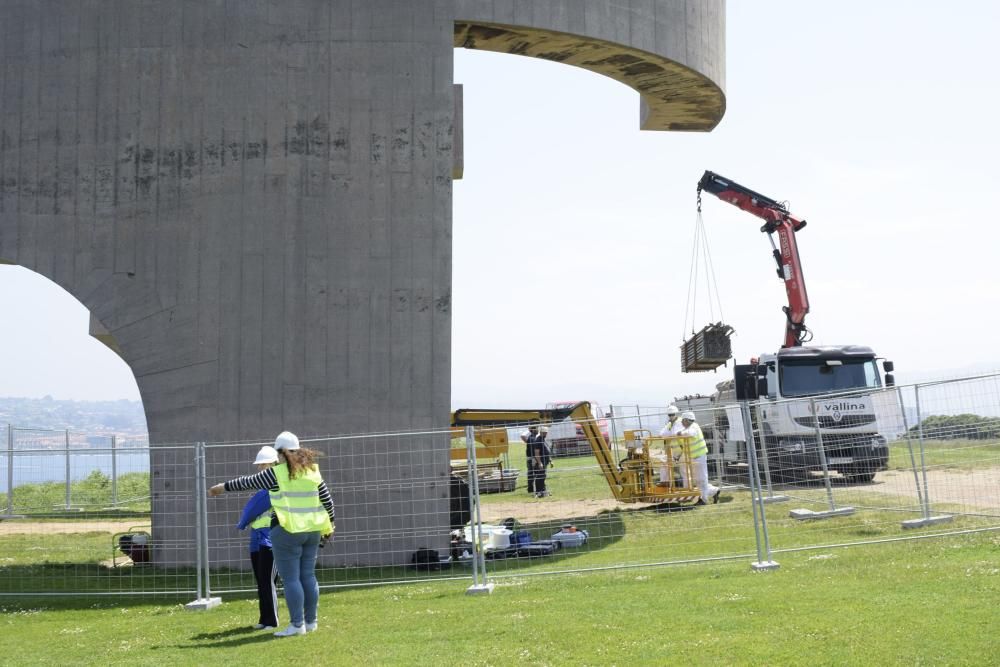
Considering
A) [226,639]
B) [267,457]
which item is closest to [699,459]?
[267,457]

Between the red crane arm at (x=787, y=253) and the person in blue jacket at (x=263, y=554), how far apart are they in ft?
62.5

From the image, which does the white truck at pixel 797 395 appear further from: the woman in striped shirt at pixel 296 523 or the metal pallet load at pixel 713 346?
the woman in striped shirt at pixel 296 523

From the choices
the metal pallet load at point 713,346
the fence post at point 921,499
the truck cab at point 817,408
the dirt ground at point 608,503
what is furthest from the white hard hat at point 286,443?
the metal pallet load at point 713,346

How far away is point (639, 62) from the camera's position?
16016 millimetres

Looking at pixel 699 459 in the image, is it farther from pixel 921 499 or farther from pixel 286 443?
pixel 286 443

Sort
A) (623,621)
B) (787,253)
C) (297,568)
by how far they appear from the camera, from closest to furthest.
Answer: (623,621) < (297,568) < (787,253)

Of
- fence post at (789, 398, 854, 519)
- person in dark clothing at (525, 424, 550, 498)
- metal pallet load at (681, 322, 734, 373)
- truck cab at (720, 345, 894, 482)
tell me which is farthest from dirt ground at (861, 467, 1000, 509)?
metal pallet load at (681, 322, 734, 373)

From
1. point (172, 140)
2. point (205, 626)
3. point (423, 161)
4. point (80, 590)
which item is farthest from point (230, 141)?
point (205, 626)

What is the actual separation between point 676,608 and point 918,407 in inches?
221

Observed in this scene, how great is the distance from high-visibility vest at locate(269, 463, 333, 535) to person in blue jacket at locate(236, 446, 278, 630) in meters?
0.51

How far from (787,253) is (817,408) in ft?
32.4

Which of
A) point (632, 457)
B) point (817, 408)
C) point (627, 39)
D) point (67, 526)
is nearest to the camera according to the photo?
point (627, 39)

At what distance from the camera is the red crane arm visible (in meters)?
26.3

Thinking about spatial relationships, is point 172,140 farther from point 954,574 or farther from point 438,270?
point 954,574
